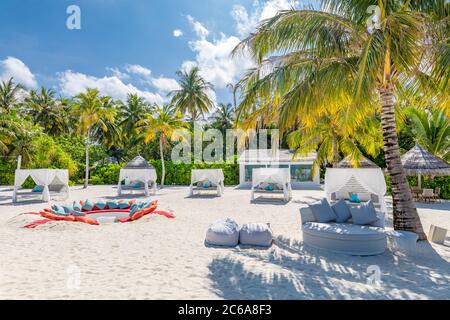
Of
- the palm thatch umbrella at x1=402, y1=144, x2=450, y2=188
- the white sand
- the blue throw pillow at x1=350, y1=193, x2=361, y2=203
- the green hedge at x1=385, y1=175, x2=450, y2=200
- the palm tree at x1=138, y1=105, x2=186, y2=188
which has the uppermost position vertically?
the palm tree at x1=138, y1=105, x2=186, y2=188

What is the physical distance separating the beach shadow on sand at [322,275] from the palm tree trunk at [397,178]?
71 centimetres

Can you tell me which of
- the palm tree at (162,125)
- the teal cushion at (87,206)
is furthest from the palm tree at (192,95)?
the teal cushion at (87,206)

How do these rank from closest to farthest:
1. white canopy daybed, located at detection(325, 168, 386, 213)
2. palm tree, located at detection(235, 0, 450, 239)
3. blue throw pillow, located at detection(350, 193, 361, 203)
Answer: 1. palm tree, located at detection(235, 0, 450, 239)
2. white canopy daybed, located at detection(325, 168, 386, 213)
3. blue throw pillow, located at detection(350, 193, 361, 203)

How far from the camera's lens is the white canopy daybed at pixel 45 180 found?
13930mm

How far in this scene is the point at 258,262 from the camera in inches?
208

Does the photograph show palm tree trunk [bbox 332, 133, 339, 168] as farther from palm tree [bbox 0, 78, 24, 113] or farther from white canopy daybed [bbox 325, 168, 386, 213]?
palm tree [bbox 0, 78, 24, 113]

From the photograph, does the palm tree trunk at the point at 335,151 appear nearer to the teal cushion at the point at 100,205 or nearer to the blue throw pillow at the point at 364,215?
the blue throw pillow at the point at 364,215

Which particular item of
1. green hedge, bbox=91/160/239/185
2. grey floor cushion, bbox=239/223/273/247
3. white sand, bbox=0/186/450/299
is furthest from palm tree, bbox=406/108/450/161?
grey floor cushion, bbox=239/223/273/247

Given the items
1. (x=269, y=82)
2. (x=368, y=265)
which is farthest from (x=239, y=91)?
(x=368, y=265)

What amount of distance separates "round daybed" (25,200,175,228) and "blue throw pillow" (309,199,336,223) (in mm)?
5248

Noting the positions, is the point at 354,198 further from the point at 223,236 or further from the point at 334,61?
the point at 223,236

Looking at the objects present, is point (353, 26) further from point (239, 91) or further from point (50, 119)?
point (50, 119)

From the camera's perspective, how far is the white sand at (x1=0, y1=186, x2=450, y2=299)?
12.8ft

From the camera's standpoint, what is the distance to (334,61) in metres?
6.58
